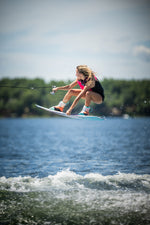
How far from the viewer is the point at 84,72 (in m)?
10.3

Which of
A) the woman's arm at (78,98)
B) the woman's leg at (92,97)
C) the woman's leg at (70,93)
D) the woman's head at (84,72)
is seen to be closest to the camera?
the woman's head at (84,72)

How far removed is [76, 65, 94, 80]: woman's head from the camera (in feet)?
33.7

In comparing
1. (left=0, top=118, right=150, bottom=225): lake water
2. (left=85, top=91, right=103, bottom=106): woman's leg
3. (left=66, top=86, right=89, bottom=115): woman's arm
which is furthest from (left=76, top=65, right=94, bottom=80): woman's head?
(left=0, top=118, right=150, bottom=225): lake water

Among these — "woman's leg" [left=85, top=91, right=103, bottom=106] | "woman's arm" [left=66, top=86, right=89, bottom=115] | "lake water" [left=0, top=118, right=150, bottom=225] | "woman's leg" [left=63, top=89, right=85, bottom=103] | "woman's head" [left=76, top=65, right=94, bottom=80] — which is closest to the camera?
"woman's head" [left=76, top=65, right=94, bottom=80]

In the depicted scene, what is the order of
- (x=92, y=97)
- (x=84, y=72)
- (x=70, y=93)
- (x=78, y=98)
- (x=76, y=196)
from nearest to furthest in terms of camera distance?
(x=84, y=72), (x=78, y=98), (x=92, y=97), (x=70, y=93), (x=76, y=196)

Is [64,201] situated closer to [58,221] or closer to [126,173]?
[58,221]

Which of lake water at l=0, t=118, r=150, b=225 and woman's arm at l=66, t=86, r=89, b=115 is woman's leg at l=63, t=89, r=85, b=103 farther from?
lake water at l=0, t=118, r=150, b=225

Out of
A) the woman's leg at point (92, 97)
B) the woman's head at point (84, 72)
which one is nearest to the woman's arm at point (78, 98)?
the woman's leg at point (92, 97)

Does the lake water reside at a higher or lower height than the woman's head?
lower

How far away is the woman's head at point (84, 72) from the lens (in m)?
10.3

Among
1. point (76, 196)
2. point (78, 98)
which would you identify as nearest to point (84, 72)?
point (78, 98)

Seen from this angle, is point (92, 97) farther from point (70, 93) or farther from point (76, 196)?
point (76, 196)

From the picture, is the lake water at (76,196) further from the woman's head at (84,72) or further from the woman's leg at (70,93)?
the woman's head at (84,72)

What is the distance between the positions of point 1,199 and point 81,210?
398cm
